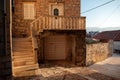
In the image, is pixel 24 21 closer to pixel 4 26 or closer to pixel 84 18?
pixel 84 18

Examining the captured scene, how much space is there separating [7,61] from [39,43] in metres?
7.52

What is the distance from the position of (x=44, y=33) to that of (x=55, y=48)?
3.74m

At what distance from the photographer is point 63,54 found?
16.1m

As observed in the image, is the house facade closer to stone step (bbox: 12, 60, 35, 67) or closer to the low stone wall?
stone step (bbox: 12, 60, 35, 67)

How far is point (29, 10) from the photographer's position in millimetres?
14773

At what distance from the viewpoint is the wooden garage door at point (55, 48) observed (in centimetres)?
1573

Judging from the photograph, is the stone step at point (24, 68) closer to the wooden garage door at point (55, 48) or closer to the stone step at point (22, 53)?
the stone step at point (22, 53)

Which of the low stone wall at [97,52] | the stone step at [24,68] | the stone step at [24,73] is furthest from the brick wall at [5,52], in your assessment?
the low stone wall at [97,52]

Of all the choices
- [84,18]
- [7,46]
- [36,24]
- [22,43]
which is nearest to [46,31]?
[36,24]

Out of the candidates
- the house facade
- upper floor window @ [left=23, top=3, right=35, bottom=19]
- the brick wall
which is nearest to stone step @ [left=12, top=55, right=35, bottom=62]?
the house facade

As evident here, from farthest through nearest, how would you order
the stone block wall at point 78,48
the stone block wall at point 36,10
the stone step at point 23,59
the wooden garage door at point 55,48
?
the wooden garage door at point 55,48 → the stone block wall at point 36,10 → the stone block wall at point 78,48 → the stone step at point 23,59

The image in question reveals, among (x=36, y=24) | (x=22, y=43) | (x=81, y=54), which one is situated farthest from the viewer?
(x=81, y=54)

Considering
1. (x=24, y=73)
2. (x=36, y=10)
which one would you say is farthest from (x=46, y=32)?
(x=24, y=73)

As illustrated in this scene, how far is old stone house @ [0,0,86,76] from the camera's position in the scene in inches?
399
